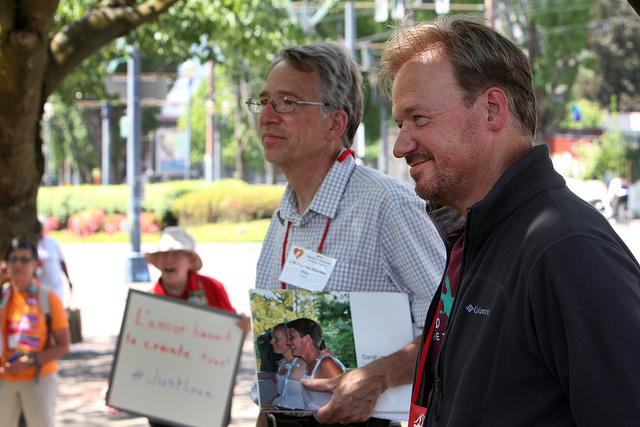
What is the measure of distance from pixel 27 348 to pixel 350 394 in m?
3.76

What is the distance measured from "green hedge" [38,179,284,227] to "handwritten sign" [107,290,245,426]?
2430 centimetres

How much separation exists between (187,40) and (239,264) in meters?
10.8

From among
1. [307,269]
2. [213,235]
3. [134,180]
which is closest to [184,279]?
[307,269]

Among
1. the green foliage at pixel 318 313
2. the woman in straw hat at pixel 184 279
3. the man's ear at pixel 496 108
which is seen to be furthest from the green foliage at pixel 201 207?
the man's ear at pixel 496 108

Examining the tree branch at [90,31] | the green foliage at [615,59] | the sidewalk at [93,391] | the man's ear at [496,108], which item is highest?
the green foliage at [615,59]

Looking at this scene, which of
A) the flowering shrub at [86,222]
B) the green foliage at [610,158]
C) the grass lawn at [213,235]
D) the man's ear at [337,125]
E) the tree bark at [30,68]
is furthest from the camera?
the green foliage at [610,158]

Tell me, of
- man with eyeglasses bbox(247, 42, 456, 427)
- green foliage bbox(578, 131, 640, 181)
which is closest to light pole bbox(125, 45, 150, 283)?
man with eyeglasses bbox(247, 42, 456, 427)

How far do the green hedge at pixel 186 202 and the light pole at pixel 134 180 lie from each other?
13338 millimetres

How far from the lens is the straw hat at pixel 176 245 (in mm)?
5148

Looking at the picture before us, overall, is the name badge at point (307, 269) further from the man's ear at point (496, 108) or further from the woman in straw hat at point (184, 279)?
the woman in straw hat at point (184, 279)

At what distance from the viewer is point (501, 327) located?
4.39 ft

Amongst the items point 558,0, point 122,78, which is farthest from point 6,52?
point 558,0

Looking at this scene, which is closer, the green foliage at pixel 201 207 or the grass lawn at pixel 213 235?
the grass lawn at pixel 213 235

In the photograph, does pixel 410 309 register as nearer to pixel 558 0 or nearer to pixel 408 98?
pixel 408 98
